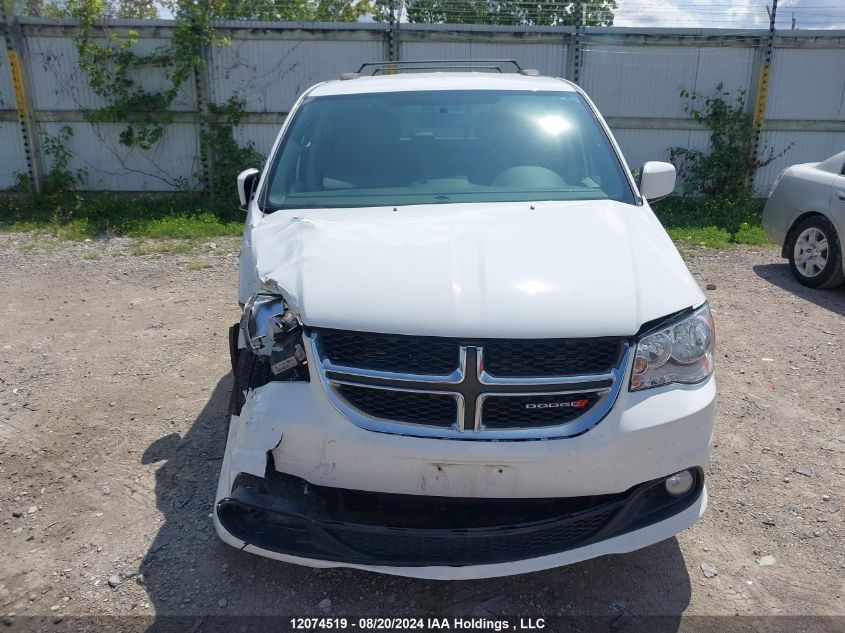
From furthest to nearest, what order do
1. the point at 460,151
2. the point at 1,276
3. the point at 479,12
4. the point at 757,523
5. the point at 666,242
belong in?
the point at 479,12, the point at 1,276, the point at 460,151, the point at 757,523, the point at 666,242

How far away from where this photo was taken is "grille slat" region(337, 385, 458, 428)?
7.98 ft

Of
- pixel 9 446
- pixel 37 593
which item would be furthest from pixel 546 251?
pixel 9 446

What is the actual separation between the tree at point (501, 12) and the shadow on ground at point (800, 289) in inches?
196

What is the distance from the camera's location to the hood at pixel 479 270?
2.43m

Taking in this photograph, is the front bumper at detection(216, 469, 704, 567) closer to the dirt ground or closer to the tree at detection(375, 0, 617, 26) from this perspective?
the dirt ground

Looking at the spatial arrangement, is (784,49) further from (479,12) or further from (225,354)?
(225,354)

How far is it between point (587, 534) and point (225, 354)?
3472 mm

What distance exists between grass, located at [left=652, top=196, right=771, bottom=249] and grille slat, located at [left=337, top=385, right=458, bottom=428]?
7251mm

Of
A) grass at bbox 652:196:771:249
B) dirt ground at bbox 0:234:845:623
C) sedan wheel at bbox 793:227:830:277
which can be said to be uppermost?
sedan wheel at bbox 793:227:830:277

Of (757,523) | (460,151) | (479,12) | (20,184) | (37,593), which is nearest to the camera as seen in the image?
(37,593)

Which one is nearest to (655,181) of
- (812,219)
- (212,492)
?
(212,492)

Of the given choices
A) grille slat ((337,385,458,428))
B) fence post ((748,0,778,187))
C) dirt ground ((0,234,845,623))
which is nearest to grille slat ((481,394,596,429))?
grille slat ((337,385,458,428))

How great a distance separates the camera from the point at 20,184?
10.5 meters

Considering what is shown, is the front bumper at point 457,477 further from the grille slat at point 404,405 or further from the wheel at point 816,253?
the wheel at point 816,253
